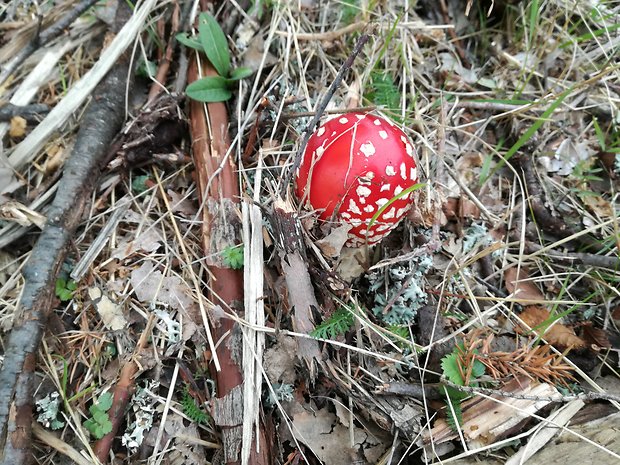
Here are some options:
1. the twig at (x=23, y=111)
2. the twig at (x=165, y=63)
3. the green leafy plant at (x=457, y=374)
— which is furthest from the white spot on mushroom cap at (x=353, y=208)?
the twig at (x=23, y=111)

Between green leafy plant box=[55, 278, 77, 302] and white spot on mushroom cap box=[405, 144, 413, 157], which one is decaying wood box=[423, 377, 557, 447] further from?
green leafy plant box=[55, 278, 77, 302]

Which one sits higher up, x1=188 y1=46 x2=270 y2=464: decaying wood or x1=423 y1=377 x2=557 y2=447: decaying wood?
x1=188 y1=46 x2=270 y2=464: decaying wood

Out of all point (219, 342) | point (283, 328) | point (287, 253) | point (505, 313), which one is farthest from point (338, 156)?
point (505, 313)

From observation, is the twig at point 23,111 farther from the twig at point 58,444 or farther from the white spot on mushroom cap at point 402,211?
the white spot on mushroom cap at point 402,211

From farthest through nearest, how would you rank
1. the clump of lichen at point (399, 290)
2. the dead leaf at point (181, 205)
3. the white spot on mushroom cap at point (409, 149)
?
the dead leaf at point (181, 205) < the clump of lichen at point (399, 290) < the white spot on mushroom cap at point (409, 149)

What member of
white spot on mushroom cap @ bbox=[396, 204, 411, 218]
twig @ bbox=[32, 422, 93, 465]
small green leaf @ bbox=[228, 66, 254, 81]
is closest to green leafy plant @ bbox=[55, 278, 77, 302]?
twig @ bbox=[32, 422, 93, 465]

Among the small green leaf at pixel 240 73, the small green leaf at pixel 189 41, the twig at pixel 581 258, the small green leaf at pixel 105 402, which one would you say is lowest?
the small green leaf at pixel 105 402
